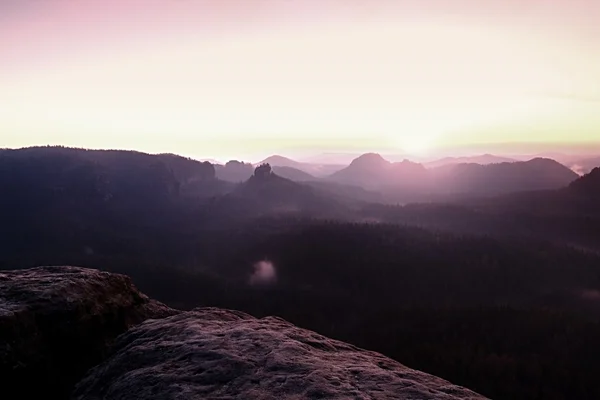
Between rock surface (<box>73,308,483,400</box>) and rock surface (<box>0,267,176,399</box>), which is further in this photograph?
rock surface (<box>0,267,176,399</box>)

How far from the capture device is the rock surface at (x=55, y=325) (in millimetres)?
10398

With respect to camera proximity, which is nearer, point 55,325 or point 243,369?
point 243,369

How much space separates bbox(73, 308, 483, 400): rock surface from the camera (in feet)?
28.1

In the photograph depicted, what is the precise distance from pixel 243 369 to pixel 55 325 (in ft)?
17.9

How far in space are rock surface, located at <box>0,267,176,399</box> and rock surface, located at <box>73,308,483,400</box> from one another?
0.79m

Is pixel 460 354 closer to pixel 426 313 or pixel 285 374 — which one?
pixel 426 313

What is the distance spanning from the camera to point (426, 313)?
160m

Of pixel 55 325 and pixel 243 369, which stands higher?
pixel 55 325

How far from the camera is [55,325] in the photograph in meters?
11.4

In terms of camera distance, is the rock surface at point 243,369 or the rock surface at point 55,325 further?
the rock surface at point 55,325

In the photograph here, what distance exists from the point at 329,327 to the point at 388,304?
4038 cm

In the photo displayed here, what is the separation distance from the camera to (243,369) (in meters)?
9.43

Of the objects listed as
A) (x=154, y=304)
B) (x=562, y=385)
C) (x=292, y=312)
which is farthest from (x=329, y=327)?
(x=154, y=304)

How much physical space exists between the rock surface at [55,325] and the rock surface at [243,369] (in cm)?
79
